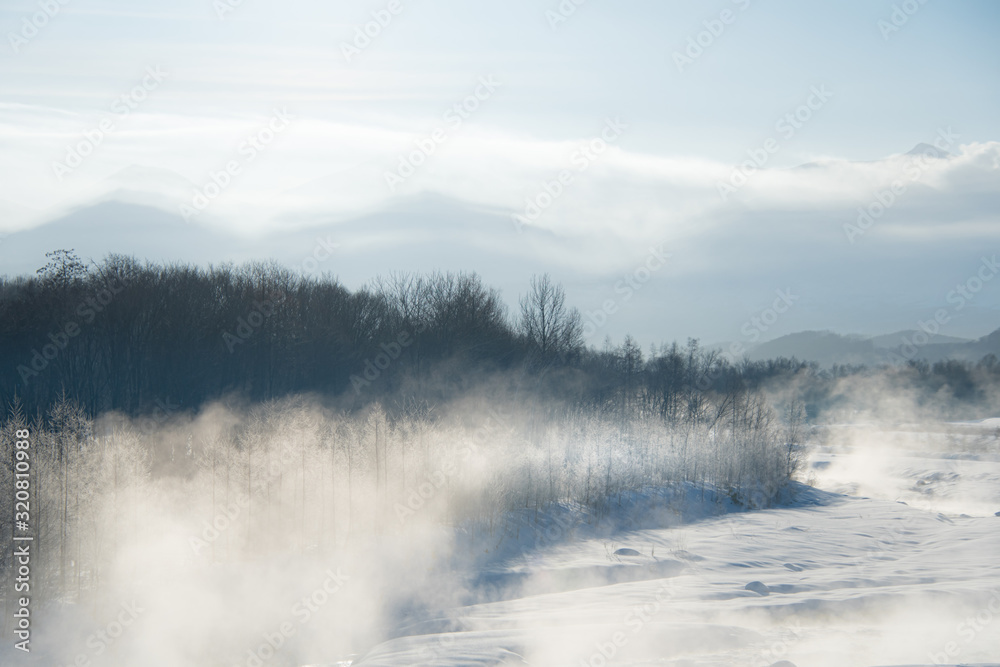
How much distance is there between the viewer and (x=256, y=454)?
20.8 meters

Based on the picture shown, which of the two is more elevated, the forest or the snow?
the forest

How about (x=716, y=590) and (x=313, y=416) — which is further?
(x=313, y=416)

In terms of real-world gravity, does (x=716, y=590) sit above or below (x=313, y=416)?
below

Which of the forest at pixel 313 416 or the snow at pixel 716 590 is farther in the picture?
the forest at pixel 313 416

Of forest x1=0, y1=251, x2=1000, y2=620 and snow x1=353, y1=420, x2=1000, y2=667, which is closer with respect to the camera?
snow x1=353, y1=420, x2=1000, y2=667

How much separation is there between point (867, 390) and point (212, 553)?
119 metres

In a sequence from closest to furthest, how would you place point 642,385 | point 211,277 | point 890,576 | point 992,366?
point 890,576 → point 211,277 → point 642,385 → point 992,366

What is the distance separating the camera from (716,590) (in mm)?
16359

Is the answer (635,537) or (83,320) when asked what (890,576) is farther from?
(83,320)

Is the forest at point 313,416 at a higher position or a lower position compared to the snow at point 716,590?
higher

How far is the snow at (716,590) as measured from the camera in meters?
11.6

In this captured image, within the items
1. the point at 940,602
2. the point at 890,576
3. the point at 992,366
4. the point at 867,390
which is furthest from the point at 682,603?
the point at 992,366

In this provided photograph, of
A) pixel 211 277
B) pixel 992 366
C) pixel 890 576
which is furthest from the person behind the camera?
pixel 992 366

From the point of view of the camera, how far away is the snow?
11625 mm
